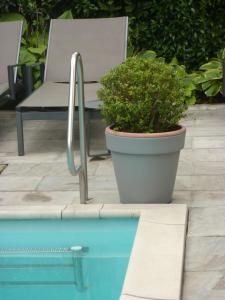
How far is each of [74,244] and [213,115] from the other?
3821 millimetres

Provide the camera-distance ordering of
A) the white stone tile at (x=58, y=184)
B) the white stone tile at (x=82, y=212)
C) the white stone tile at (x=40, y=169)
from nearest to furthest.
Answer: the white stone tile at (x=82, y=212)
the white stone tile at (x=58, y=184)
the white stone tile at (x=40, y=169)

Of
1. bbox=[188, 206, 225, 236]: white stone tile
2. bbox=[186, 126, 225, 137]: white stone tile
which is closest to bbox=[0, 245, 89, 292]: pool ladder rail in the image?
bbox=[188, 206, 225, 236]: white stone tile

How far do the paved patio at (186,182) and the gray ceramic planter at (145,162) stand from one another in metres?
0.25

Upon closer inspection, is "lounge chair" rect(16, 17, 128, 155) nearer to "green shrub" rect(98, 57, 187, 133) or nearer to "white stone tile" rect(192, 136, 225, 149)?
"white stone tile" rect(192, 136, 225, 149)

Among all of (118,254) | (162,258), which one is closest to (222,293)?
(162,258)

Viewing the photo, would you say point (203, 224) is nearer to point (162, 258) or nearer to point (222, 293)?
point (162, 258)

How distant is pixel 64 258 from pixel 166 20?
501cm

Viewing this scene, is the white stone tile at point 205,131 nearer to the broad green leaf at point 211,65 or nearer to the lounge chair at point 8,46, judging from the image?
the broad green leaf at point 211,65

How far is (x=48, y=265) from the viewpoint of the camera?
11.3 ft

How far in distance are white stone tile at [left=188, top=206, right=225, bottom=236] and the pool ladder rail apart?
0.66m

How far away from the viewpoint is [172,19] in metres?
Result: 7.86

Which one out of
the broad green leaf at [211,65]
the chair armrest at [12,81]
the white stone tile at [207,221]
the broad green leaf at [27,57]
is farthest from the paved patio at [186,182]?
the broad green leaf at [27,57]

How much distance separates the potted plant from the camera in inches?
150

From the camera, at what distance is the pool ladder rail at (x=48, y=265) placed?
3.25 metres
